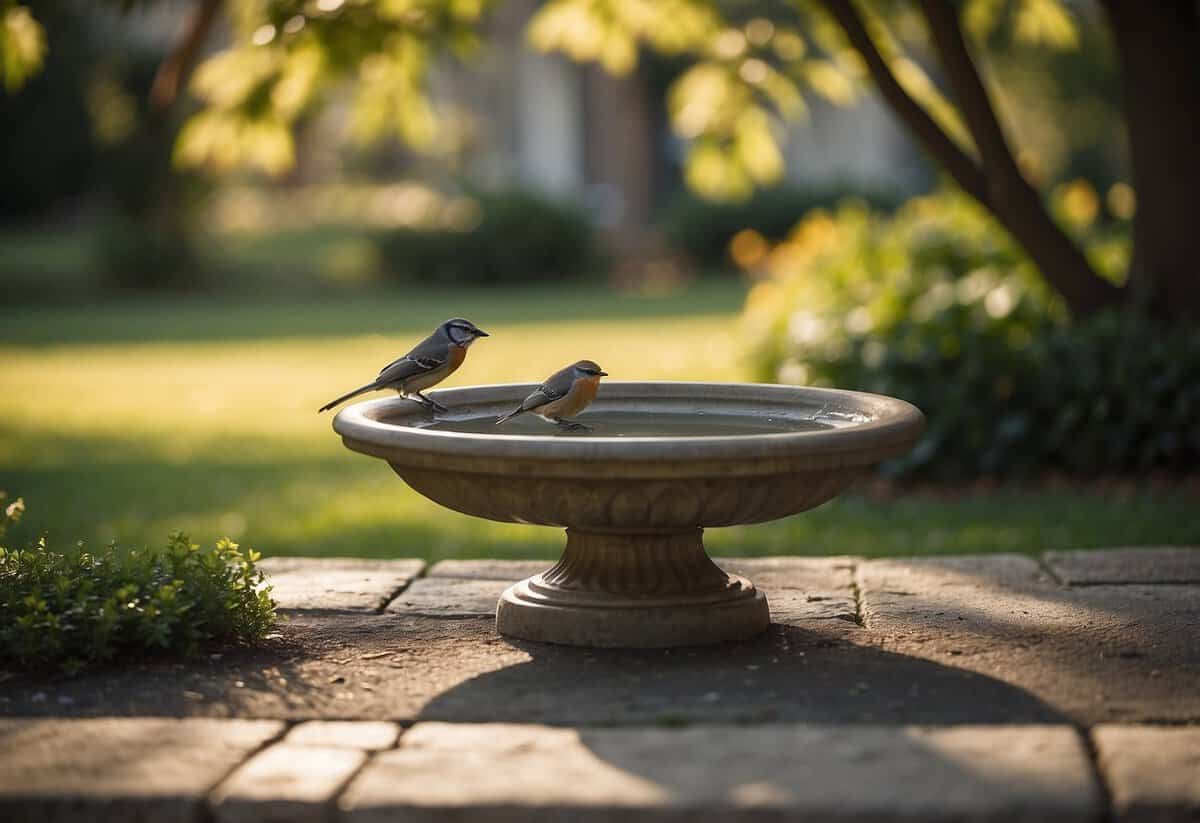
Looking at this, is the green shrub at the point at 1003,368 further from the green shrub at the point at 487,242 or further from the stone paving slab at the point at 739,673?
the green shrub at the point at 487,242

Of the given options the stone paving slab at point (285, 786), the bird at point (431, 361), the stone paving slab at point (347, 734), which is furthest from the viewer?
the bird at point (431, 361)

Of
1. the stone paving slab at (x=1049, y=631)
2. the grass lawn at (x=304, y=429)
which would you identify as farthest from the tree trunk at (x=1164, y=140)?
the stone paving slab at (x=1049, y=631)

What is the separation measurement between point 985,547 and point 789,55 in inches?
137

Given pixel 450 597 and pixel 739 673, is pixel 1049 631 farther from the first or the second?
pixel 450 597

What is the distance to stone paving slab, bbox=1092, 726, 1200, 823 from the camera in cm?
300

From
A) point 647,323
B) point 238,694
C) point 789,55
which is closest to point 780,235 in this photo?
point 647,323

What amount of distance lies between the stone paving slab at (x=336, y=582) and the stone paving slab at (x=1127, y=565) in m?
2.44

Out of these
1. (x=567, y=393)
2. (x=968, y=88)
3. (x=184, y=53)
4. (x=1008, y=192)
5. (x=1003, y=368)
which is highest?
(x=184, y=53)

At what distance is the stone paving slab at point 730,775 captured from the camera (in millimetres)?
2994

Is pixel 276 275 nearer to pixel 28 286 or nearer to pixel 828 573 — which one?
pixel 28 286

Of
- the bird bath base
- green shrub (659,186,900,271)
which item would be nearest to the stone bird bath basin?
the bird bath base

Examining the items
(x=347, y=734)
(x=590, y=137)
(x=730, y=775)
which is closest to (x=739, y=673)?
(x=730, y=775)

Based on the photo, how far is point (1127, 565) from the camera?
529 centimetres

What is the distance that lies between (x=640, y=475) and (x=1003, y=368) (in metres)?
4.76
